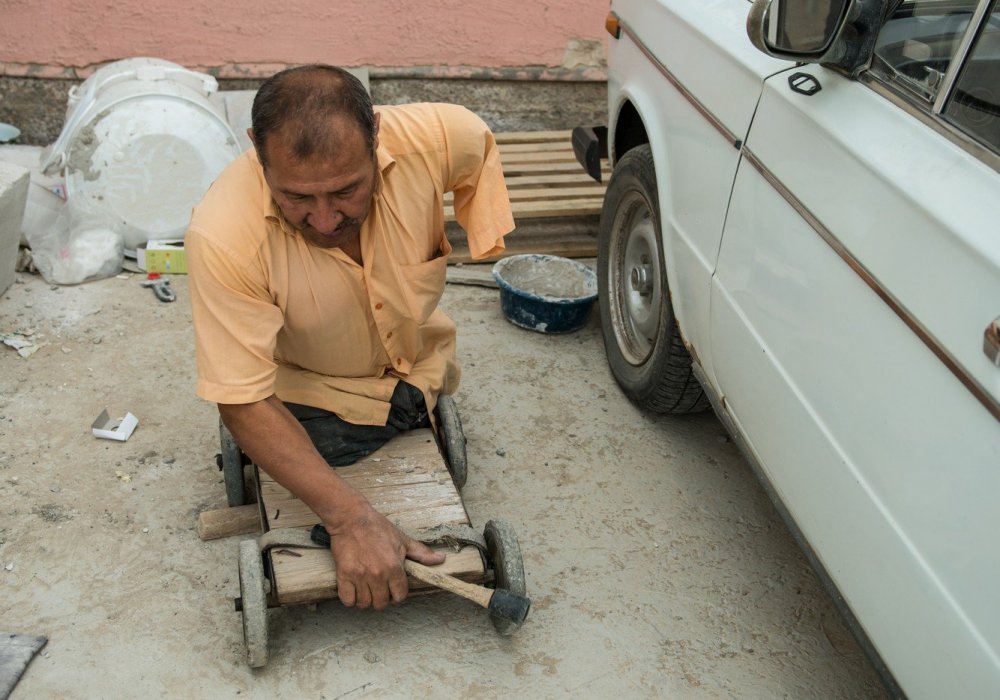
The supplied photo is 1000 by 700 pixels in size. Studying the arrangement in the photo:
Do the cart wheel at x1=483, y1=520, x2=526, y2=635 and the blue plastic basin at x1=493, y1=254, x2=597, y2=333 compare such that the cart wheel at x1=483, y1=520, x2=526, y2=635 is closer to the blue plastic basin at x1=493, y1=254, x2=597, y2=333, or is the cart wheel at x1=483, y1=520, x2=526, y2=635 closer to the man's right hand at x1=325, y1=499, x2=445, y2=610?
the man's right hand at x1=325, y1=499, x2=445, y2=610

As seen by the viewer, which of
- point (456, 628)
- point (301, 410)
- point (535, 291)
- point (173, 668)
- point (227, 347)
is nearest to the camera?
point (227, 347)

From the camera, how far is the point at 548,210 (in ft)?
14.1

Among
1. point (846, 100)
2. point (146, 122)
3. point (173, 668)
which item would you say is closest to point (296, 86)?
point (846, 100)

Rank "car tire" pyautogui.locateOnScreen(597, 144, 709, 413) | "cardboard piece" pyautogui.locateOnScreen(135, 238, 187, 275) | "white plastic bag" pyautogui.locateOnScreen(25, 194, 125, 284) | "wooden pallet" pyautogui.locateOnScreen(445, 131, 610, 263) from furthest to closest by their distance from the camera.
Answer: "wooden pallet" pyautogui.locateOnScreen(445, 131, 610, 263) < "cardboard piece" pyautogui.locateOnScreen(135, 238, 187, 275) < "white plastic bag" pyautogui.locateOnScreen(25, 194, 125, 284) < "car tire" pyautogui.locateOnScreen(597, 144, 709, 413)

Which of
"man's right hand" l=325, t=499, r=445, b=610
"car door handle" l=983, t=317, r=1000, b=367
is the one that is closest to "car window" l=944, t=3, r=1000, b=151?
"car door handle" l=983, t=317, r=1000, b=367

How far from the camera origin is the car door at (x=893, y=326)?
144cm

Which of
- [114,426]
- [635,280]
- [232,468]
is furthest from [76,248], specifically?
[635,280]

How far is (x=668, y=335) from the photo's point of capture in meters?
3.02

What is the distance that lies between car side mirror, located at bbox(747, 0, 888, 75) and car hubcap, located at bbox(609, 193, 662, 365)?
3.95 ft

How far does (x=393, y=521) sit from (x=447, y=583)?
32 cm

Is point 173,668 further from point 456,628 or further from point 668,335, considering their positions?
point 668,335

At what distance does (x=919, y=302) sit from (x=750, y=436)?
81 cm

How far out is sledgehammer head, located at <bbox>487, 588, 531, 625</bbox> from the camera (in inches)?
85.0

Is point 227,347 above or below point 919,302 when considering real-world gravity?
below
